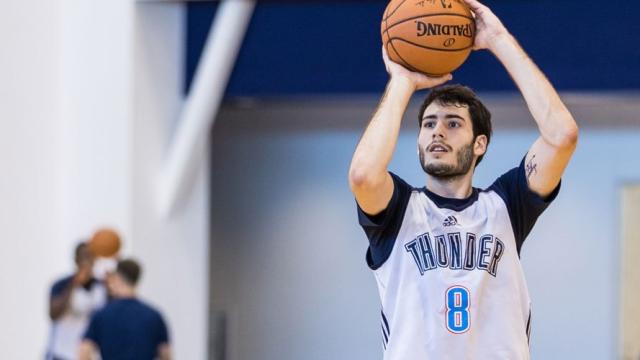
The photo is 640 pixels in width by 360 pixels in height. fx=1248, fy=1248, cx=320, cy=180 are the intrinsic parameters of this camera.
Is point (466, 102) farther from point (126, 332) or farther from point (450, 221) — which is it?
point (126, 332)

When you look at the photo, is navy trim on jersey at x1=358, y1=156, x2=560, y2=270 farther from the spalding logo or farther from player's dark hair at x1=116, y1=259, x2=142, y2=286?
player's dark hair at x1=116, y1=259, x2=142, y2=286

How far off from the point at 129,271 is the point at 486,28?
3666mm

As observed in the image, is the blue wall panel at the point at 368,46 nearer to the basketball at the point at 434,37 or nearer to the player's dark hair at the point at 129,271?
the player's dark hair at the point at 129,271

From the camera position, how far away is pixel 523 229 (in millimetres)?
3492

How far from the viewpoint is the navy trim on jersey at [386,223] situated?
3.35 m

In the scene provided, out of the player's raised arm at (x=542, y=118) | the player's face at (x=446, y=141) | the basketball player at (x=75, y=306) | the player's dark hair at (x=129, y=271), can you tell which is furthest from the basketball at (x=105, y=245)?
the player's raised arm at (x=542, y=118)

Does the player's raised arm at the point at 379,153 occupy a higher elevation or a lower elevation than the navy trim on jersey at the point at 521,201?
higher

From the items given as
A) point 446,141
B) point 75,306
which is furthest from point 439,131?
point 75,306

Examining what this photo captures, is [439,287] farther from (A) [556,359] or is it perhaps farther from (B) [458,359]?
(A) [556,359]

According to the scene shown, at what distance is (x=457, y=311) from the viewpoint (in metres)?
3.30

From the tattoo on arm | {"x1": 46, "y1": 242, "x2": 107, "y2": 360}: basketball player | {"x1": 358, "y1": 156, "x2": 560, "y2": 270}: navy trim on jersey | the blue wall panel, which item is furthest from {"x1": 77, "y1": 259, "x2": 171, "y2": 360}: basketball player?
the blue wall panel

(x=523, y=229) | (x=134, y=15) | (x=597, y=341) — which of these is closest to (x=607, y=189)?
(x=597, y=341)

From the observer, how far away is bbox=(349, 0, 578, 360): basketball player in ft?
10.8

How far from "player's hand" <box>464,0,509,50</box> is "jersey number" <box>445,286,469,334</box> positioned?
694 mm
